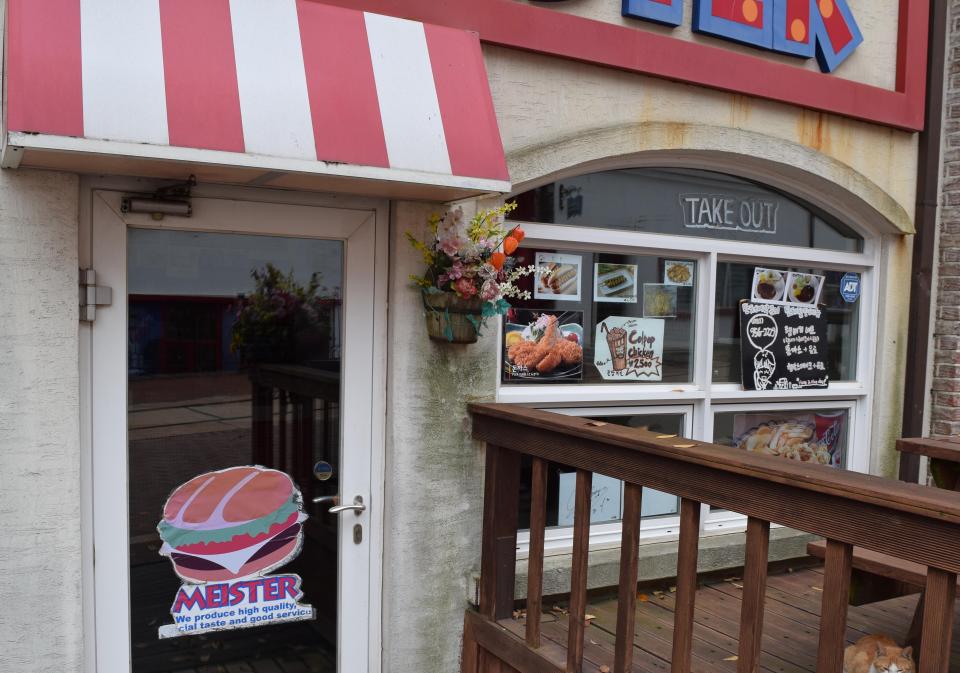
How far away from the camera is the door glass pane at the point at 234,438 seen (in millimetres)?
3258

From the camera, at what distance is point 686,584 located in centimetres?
273

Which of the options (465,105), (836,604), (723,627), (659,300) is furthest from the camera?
(659,300)

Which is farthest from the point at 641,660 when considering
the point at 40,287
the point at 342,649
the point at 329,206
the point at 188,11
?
the point at 188,11

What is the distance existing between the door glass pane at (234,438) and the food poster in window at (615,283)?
1.40 metres

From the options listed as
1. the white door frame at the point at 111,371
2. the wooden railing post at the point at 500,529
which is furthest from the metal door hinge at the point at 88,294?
the wooden railing post at the point at 500,529

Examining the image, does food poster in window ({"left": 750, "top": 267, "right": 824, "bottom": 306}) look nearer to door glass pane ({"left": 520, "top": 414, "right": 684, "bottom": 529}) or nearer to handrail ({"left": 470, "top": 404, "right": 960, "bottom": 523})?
door glass pane ({"left": 520, "top": 414, "right": 684, "bottom": 529})

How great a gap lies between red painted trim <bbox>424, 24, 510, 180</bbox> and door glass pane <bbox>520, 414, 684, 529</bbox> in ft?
5.30

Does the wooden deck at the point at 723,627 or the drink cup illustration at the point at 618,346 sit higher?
the drink cup illustration at the point at 618,346

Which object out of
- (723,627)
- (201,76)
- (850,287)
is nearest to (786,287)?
(850,287)

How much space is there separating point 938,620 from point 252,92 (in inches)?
102

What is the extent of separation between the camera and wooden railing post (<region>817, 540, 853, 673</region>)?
2.32m

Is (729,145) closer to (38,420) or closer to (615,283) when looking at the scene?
(615,283)

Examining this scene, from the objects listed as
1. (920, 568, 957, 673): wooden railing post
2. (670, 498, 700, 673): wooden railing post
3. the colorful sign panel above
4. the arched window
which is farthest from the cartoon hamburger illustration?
the colorful sign panel above

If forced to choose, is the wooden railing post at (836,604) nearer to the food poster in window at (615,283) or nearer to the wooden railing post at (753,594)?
the wooden railing post at (753,594)
